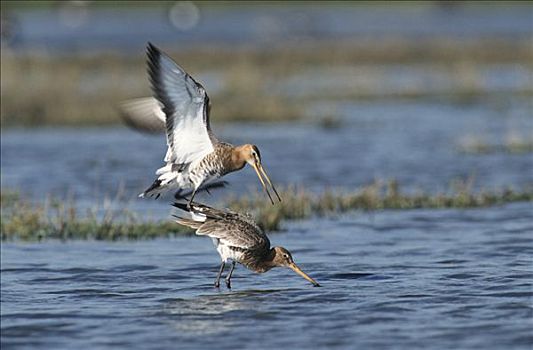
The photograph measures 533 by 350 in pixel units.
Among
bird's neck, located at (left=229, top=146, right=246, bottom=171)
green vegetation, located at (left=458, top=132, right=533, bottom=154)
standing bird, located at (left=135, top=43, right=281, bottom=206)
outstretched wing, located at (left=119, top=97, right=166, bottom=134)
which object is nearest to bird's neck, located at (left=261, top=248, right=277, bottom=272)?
standing bird, located at (left=135, top=43, right=281, bottom=206)

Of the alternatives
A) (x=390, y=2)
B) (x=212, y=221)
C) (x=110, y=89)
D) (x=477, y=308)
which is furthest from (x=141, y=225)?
(x=390, y=2)

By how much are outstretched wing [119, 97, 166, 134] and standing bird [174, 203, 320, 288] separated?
3.15 ft

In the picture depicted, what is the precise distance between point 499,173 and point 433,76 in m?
15.5

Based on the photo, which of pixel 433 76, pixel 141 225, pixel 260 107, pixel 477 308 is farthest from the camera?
pixel 433 76

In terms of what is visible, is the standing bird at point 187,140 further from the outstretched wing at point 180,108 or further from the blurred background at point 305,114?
the blurred background at point 305,114

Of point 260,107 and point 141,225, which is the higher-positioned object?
point 260,107

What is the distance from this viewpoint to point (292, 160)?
800 inches

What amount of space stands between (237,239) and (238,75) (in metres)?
19.9

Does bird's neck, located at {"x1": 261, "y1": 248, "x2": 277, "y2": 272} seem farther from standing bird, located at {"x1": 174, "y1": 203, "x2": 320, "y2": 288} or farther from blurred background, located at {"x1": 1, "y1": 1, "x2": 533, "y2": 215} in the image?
blurred background, located at {"x1": 1, "y1": 1, "x2": 533, "y2": 215}

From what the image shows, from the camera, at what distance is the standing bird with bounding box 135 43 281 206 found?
34.5 ft

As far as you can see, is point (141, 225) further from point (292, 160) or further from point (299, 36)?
point (299, 36)

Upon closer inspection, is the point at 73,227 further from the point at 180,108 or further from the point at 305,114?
the point at 305,114

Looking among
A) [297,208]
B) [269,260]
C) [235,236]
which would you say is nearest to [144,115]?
A: [235,236]

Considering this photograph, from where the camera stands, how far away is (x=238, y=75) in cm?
3047
